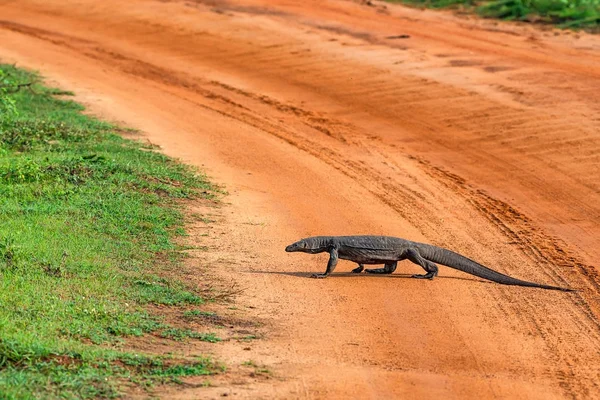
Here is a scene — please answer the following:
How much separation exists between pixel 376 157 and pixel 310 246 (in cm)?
504

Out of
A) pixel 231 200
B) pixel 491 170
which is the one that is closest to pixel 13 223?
pixel 231 200

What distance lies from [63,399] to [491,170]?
338 inches

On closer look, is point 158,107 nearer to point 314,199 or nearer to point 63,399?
point 314,199

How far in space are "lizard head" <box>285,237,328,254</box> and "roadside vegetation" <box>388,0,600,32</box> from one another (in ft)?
47.9

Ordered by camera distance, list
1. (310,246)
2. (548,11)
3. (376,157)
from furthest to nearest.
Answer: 1. (548,11)
2. (376,157)
3. (310,246)

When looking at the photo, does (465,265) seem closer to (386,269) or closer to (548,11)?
(386,269)

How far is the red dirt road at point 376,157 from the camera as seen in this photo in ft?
25.4

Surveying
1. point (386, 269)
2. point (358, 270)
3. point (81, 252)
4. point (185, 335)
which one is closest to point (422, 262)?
point (386, 269)

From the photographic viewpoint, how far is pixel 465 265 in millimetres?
9438

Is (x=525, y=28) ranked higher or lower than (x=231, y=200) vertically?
higher

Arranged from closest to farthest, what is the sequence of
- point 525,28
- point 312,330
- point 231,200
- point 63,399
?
point 63,399 < point 312,330 < point 231,200 < point 525,28

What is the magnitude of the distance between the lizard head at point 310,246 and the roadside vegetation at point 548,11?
1461 cm

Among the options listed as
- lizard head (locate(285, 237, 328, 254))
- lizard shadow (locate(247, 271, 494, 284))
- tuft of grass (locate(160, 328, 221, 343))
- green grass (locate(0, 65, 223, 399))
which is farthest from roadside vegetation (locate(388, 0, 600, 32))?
tuft of grass (locate(160, 328, 221, 343))

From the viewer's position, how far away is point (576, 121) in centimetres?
1523
